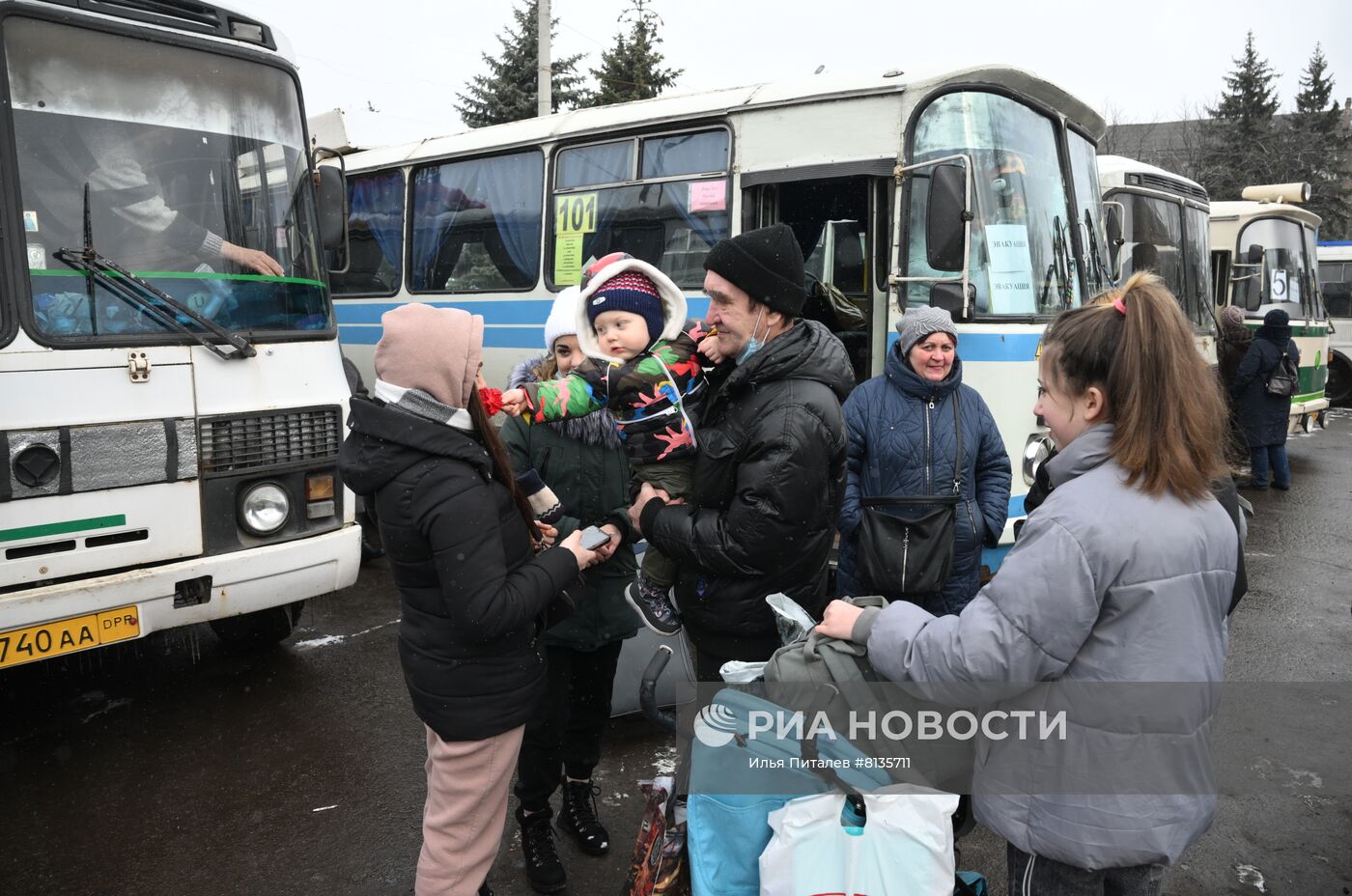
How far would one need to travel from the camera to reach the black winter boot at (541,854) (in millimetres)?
3117

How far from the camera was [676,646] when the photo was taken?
12.7 ft

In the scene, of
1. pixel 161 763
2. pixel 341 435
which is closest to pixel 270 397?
pixel 341 435

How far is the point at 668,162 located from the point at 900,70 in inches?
70.3

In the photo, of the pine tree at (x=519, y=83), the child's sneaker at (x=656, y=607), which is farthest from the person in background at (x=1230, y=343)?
the pine tree at (x=519, y=83)

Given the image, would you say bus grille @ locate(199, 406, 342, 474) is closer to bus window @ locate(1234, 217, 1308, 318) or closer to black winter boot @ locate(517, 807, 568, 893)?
black winter boot @ locate(517, 807, 568, 893)

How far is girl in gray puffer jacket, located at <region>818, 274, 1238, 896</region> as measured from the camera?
5.75 ft

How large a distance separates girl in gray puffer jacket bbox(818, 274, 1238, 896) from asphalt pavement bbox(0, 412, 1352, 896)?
5.48 feet

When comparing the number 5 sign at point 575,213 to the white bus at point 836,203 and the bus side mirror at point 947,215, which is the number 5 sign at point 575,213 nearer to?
the white bus at point 836,203

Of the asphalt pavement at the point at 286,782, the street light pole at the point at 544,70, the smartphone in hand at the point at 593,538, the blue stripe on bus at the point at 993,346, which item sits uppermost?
the street light pole at the point at 544,70

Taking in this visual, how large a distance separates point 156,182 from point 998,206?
4.46 m

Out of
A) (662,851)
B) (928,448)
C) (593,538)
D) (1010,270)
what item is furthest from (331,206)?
(662,851)

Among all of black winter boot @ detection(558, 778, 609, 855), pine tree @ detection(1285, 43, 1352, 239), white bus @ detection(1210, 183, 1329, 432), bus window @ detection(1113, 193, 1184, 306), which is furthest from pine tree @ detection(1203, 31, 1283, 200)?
black winter boot @ detection(558, 778, 609, 855)

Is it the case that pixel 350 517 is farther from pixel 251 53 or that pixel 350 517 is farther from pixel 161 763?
pixel 251 53

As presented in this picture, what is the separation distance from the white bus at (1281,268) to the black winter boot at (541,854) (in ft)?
41.9
